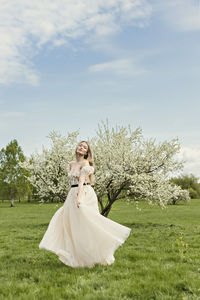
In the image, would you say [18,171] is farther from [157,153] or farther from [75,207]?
[75,207]

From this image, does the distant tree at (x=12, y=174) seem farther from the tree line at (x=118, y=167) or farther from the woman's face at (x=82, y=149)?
the woman's face at (x=82, y=149)

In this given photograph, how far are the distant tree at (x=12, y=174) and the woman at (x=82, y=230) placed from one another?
56.6 metres

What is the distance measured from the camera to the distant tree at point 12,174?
2483 inches

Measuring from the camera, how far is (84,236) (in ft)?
23.6

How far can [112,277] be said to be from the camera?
6281 millimetres

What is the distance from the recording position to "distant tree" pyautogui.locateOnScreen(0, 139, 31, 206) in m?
63.1

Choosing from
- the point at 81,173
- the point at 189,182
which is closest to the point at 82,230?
the point at 81,173

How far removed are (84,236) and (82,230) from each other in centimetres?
13

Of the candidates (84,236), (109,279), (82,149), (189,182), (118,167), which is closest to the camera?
(109,279)

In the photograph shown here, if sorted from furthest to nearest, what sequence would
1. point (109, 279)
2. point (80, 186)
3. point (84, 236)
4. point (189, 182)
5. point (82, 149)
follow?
point (189, 182) < point (82, 149) < point (80, 186) < point (84, 236) < point (109, 279)

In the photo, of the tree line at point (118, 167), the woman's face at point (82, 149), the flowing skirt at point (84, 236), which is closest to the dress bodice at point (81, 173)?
the flowing skirt at point (84, 236)

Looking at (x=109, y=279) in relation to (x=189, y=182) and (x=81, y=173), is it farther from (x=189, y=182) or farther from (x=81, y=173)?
(x=189, y=182)

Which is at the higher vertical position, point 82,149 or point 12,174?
point 12,174

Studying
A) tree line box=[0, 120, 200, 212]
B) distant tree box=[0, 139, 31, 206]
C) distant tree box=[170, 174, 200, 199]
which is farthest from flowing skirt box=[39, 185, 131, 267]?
distant tree box=[170, 174, 200, 199]
